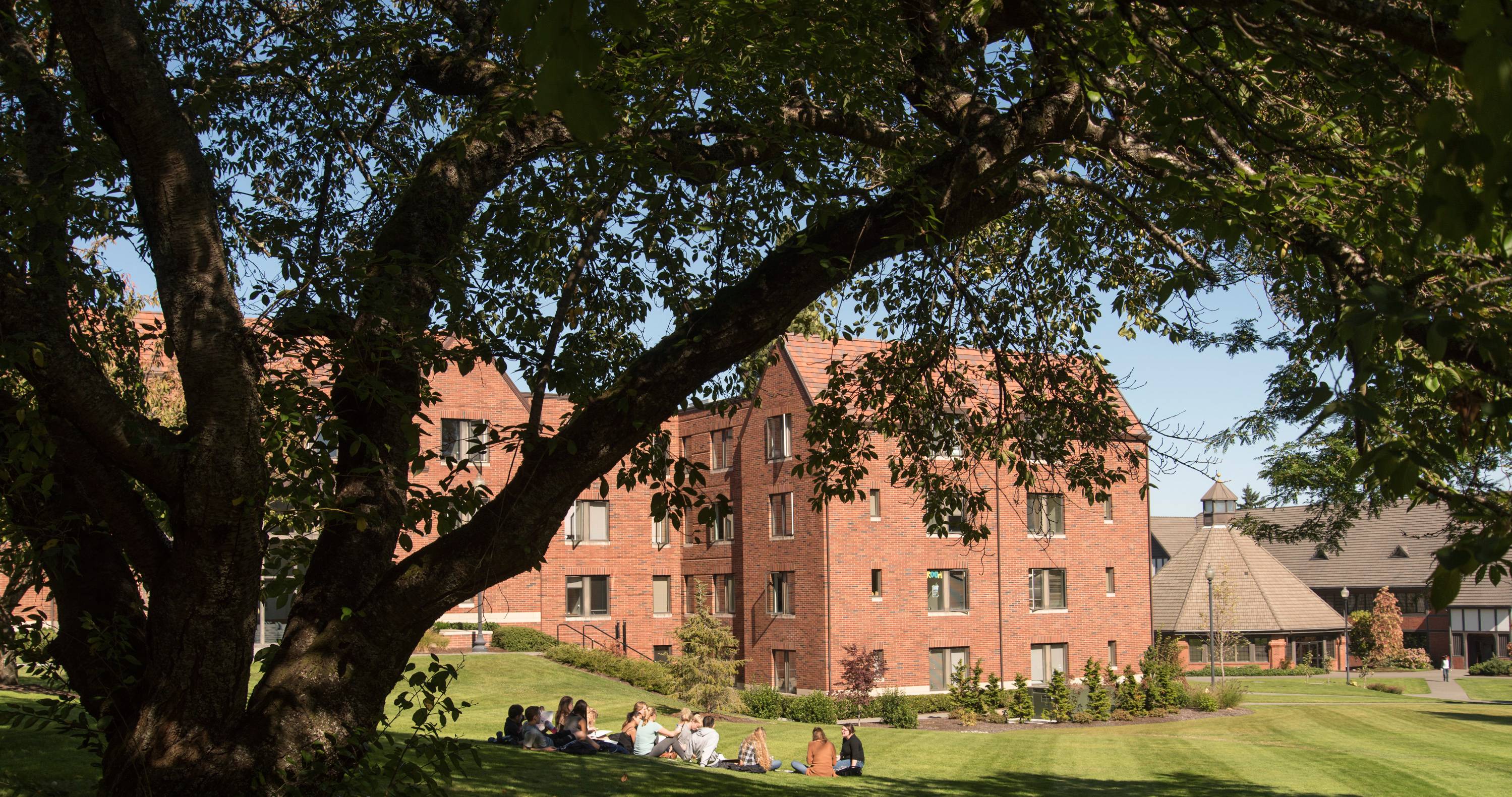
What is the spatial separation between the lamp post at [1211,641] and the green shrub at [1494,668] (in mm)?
15104

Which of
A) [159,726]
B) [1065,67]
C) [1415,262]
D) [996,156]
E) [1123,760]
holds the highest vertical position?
[1065,67]

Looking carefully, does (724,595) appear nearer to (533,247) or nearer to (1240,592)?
(1240,592)

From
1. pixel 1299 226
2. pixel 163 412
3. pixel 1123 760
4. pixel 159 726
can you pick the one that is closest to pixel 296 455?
pixel 159 726

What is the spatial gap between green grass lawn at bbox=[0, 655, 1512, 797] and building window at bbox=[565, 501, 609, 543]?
290 inches

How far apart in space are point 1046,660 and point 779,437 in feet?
40.6

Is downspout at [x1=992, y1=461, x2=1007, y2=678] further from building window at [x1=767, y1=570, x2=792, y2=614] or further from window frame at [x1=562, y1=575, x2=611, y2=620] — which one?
window frame at [x1=562, y1=575, x2=611, y2=620]

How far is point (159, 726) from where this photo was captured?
223 inches

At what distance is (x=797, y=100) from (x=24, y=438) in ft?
18.2

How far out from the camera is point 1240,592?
57.8 meters

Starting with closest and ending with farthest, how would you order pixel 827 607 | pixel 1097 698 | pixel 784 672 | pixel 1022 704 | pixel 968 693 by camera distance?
pixel 968 693, pixel 1022 704, pixel 1097 698, pixel 827 607, pixel 784 672

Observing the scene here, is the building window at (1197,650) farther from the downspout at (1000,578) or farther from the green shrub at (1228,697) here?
the downspout at (1000,578)

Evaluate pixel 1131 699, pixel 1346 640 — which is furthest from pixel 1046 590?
pixel 1346 640

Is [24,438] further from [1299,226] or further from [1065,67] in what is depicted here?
[1299,226]

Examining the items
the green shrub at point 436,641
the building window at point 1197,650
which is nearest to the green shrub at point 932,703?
the green shrub at point 436,641
